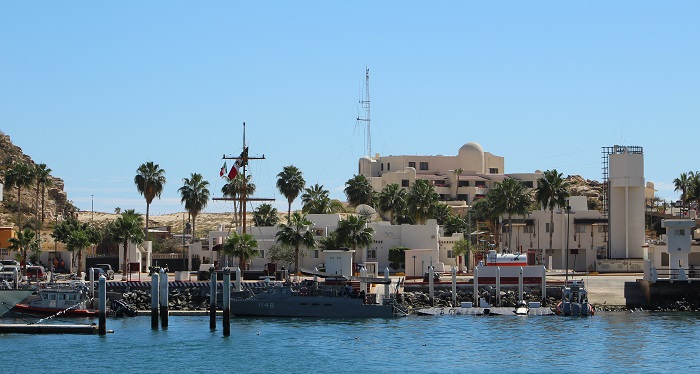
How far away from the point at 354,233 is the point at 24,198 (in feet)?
240

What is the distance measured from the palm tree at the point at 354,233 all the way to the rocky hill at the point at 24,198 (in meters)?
58.9

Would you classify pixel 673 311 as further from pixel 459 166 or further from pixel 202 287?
pixel 459 166

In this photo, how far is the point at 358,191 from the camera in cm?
14450

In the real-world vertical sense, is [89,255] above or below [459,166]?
below

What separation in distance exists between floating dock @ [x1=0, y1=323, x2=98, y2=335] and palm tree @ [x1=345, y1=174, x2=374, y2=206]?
77.2m

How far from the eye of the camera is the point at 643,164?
110m

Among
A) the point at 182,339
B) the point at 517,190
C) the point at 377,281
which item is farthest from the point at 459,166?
the point at 182,339

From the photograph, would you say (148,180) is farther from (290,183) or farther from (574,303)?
(574,303)

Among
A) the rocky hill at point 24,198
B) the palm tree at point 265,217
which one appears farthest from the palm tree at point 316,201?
the rocky hill at point 24,198

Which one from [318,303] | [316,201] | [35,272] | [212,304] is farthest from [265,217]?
[212,304]

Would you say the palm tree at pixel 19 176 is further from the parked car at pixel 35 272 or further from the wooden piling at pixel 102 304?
the wooden piling at pixel 102 304

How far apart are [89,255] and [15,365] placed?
68601mm

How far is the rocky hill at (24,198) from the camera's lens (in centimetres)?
15788

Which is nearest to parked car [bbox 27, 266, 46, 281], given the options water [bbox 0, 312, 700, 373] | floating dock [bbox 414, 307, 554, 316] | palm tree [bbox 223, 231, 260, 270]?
palm tree [bbox 223, 231, 260, 270]
